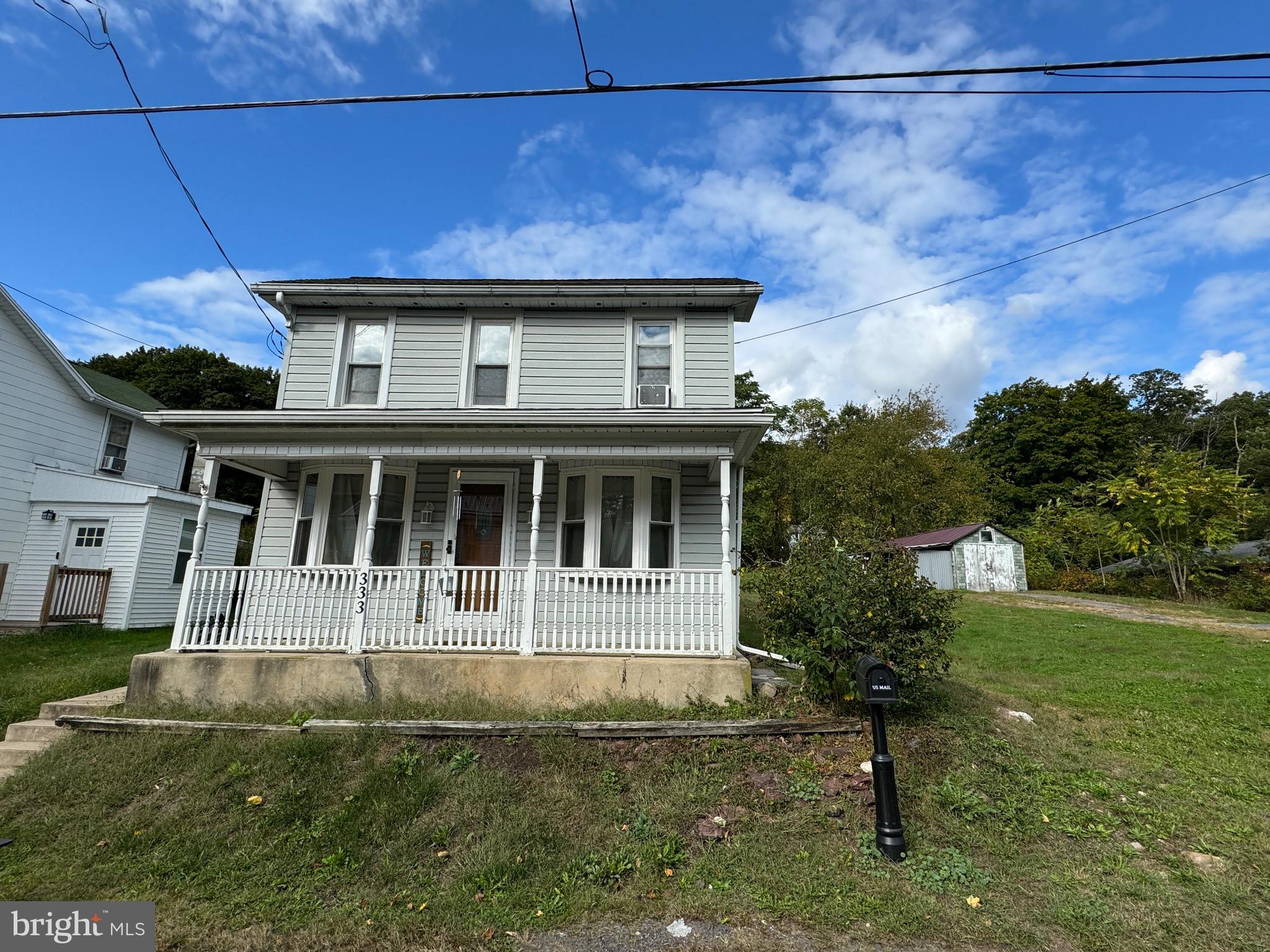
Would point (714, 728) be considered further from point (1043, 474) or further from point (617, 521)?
point (1043, 474)

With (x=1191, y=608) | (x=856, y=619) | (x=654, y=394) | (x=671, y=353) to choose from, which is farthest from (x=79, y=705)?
(x=1191, y=608)

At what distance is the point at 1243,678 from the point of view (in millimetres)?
8016

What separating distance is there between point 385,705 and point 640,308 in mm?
6743

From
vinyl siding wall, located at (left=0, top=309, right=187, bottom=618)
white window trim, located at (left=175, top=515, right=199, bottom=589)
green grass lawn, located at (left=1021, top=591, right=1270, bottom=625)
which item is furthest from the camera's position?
white window trim, located at (left=175, top=515, right=199, bottom=589)

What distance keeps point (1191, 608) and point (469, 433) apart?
2042 centimetres

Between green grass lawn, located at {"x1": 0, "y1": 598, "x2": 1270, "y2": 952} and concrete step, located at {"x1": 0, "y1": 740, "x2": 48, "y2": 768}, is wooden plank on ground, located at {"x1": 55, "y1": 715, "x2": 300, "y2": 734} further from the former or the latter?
concrete step, located at {"x1": 0, "y1": 740, "x2": 48, "y2": 768}

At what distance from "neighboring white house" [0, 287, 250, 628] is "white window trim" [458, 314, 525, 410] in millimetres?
8003

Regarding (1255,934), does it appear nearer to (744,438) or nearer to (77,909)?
(744,438)

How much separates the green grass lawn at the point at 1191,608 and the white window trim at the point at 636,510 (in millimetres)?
14941

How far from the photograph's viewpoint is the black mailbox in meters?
4.24

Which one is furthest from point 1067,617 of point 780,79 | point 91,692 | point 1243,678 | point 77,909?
point 91,692

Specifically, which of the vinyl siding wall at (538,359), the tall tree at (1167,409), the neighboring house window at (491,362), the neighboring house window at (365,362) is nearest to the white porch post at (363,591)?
the vinyl siding wall at (538,359)

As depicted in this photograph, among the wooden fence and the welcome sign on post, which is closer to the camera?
the welcome sign on post

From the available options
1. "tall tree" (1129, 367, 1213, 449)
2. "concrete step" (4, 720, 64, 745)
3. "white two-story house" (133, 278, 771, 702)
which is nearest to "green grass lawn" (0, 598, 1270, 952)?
"concrete step" (4, 720, 64, 745)
